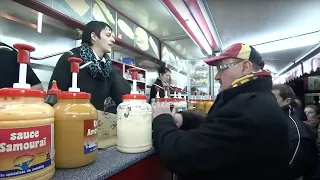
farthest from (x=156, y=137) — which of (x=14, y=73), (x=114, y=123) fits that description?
(x=14, y=73)

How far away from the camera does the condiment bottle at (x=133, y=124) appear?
0.78 meters

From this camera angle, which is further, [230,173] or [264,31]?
[264,31]

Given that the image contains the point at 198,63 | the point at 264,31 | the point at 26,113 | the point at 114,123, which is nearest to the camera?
the point at 26,113

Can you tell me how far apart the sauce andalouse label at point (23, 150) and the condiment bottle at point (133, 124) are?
0.32m

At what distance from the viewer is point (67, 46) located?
9.77 ft

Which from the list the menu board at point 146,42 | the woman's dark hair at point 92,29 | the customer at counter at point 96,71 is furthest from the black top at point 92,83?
the menu board at point 146,42

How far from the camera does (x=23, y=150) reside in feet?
1.48

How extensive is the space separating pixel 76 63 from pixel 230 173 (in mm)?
668

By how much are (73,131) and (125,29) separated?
11.7 feet

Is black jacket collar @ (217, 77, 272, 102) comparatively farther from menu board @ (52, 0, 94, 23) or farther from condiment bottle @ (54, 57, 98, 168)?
menu board @ (52, 0, 94, 23)

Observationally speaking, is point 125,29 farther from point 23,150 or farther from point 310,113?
point 310,113

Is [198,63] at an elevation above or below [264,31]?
below

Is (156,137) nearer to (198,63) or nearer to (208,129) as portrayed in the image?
(208,129)

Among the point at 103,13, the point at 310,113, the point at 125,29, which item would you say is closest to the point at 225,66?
the point at 103,13
